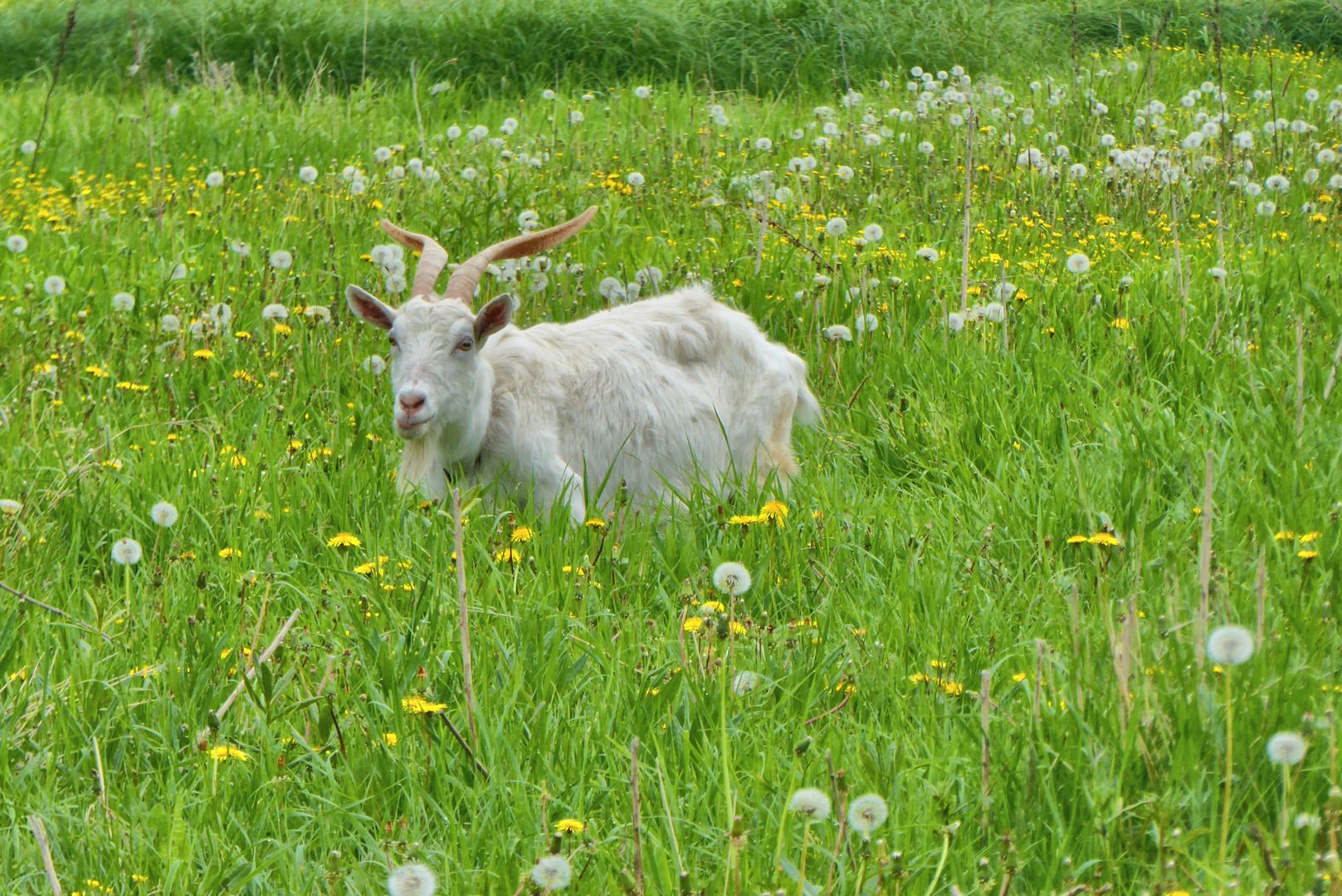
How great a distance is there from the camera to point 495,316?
5008 millimetres

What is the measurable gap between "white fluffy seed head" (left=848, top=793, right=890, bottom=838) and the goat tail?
3.80m

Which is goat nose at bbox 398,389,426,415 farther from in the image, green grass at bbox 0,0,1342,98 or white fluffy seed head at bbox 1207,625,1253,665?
green grass at bbox 0,0,1342,98

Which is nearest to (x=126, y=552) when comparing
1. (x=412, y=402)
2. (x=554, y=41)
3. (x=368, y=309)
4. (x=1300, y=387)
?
(x=412, y=402)

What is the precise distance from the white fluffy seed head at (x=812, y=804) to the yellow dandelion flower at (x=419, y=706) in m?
0.85

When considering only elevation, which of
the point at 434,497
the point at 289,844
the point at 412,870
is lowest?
the point at 434,497

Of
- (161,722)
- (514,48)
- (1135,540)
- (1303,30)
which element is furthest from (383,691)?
(1303,30)

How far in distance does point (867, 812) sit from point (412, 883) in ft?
2.43

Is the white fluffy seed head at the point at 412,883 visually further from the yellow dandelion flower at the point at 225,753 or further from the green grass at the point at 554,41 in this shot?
the green grass at the point at 554,41

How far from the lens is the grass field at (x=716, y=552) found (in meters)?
2.72

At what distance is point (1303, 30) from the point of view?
46.8 ft

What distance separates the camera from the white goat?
16.2 ft

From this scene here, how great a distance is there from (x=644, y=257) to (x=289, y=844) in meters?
4.95

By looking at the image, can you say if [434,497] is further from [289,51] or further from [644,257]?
[289,51]

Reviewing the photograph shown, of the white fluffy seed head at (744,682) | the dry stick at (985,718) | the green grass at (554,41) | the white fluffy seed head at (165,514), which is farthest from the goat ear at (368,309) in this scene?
the green grass at (554,41)
